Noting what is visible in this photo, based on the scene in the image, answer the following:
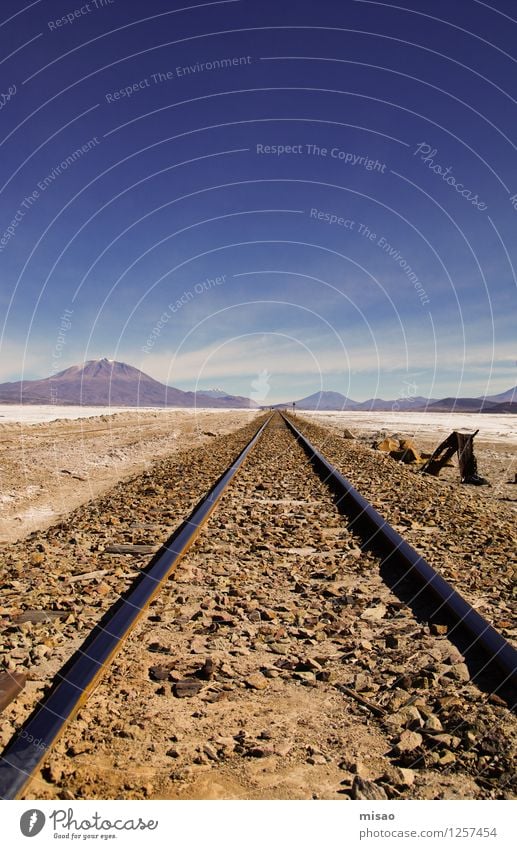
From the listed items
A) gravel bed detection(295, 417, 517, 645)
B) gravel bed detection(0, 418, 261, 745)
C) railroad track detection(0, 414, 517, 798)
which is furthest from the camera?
gravel bed detection(295, 417, 517, 645)

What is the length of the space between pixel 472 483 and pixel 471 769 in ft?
34.1

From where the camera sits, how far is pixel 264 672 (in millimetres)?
3092

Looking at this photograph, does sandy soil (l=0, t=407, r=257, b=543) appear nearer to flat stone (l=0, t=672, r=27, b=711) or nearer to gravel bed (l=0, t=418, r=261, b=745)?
gravel bed (l=0, t=418, r=261, b=745)

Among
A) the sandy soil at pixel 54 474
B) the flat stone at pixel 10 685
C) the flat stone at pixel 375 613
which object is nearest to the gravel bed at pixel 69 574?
the flat stone at pixel 10 685

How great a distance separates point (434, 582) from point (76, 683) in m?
2.82

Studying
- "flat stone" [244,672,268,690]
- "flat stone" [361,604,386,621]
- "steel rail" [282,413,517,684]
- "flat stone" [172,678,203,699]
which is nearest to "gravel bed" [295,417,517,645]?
"steel rail" [282,413,517,684]

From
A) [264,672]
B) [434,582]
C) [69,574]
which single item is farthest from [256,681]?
[69,574]

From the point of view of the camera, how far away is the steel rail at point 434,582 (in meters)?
3.05

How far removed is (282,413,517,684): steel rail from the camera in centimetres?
305

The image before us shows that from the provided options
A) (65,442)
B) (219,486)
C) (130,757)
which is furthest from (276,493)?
(65,442)

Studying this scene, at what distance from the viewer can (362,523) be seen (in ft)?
22.2

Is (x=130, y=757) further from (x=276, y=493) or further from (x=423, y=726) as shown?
(x=276, y=493)

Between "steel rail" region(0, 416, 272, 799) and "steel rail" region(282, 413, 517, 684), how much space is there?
2.14 m

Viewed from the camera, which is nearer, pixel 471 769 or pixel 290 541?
pixel 471 769
